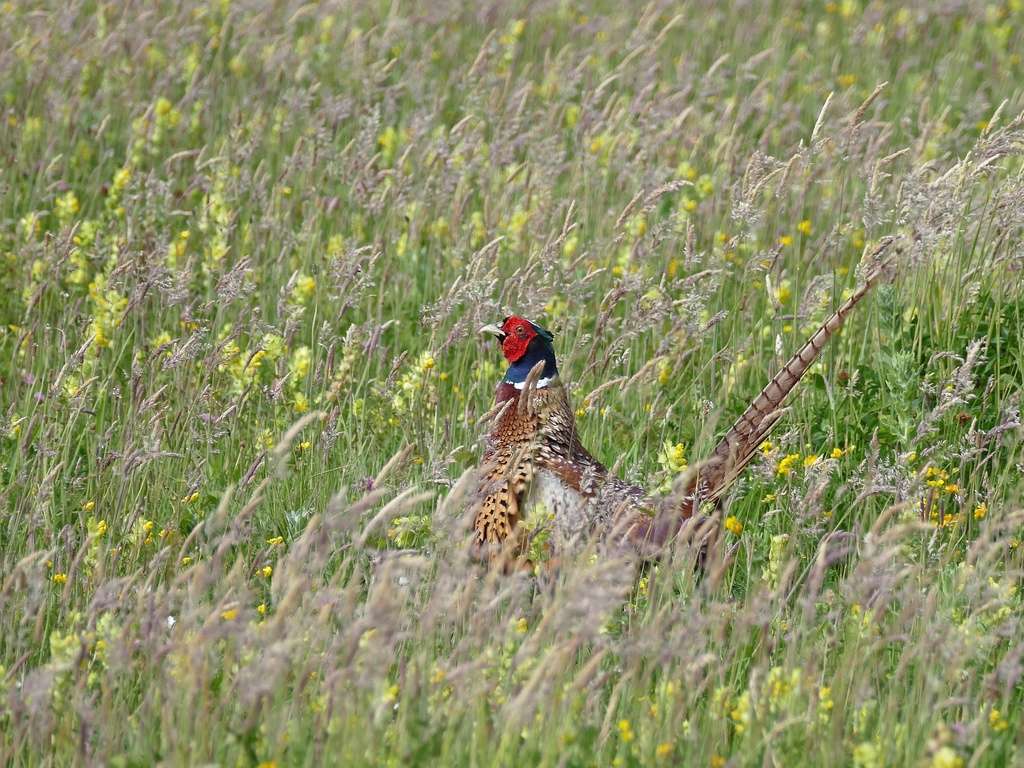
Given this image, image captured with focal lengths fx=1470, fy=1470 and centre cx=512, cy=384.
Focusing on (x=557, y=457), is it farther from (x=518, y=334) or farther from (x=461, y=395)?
(x=461, y=395)

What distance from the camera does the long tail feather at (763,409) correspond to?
4246mm

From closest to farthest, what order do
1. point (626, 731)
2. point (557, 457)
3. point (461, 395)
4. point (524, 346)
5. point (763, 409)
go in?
1. point (626, 731)
2. point (763, 409)
3. point (557, 457)
4. point (524, 346)
5. point (461, 395)

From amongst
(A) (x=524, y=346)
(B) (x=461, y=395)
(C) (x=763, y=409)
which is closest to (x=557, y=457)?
(A) (x=524, y=346)

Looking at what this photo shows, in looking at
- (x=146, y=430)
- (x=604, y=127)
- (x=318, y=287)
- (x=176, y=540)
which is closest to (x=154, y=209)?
(x=318, y=287)

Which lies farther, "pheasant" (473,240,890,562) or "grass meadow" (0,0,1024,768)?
"pheasant" (473,240,890,562)

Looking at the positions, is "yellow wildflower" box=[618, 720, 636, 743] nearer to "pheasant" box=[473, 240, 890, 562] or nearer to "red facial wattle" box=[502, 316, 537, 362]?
"pheasant" box=[473, 240, 890, 562]

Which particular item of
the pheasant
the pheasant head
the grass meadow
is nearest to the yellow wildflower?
the grass meadow

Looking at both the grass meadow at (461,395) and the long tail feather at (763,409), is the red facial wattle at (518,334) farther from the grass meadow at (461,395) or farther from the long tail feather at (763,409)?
the long tail feather at (763,409)

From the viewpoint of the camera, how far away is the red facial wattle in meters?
4.79

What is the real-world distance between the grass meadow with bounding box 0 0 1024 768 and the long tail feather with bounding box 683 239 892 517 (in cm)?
19

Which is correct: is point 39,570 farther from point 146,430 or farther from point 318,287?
point 318,287

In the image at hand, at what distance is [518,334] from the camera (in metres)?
4.80

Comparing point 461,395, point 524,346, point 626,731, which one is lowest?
point 461,395

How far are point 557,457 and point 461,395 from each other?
823 mm
